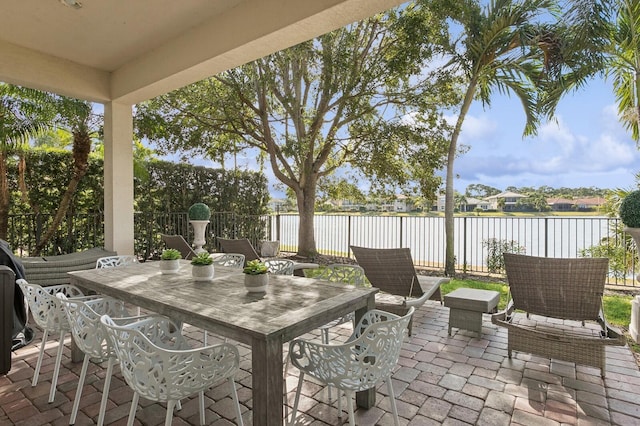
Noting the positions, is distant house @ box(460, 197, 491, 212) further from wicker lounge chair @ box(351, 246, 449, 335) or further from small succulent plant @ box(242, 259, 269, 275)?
small succulent plant @ box(242, 259, 269, 275)

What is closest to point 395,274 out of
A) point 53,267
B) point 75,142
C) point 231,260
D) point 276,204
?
point 231,260

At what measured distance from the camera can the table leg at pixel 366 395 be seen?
2.37 meters

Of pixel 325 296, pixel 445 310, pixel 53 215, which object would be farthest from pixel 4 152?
pixel 445 310

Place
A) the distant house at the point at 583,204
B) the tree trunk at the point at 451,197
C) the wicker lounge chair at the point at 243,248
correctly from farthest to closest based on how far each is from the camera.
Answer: the tree trunk at the point at 451,197, the distant house at the point at 583,204, the wicker lounge chair at the point at 243,248

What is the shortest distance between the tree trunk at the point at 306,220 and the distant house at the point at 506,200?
14.4 ft

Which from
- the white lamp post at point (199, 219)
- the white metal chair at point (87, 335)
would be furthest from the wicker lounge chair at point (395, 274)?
the white lamp post at point (199, 219)

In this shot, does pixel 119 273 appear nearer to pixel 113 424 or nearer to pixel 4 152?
pixel 113 424

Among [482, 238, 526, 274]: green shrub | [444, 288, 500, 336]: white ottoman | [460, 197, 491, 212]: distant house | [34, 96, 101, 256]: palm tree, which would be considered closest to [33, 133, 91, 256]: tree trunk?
[34, 96, 101, 256]: palm tree

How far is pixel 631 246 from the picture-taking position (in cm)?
610

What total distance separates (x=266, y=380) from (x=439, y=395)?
1.52 m

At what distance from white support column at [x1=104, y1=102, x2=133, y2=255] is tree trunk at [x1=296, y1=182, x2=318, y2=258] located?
4699 mm

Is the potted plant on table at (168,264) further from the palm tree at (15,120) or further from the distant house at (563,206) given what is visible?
the distant house at (563,206)

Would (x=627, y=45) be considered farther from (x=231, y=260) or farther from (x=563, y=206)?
(x=231, y=260)

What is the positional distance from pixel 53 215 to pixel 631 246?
1027 centimetres
